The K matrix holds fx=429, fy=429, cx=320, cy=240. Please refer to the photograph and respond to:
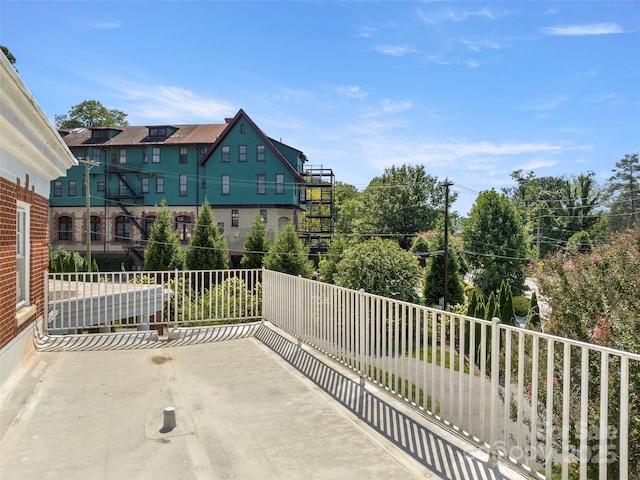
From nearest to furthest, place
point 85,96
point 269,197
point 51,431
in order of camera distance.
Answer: point 51,431 < point 269,197 < point 85,96

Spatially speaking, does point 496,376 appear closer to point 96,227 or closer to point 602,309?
point 602,309

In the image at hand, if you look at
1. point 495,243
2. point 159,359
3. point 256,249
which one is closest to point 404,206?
point 495,243

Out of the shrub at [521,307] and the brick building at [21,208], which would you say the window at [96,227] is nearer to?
the brick building at [21,208]

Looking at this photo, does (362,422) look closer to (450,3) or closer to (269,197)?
(450,3)

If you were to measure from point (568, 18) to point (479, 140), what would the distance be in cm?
3299

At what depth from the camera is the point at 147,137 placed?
3469 cm

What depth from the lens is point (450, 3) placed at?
816 cm

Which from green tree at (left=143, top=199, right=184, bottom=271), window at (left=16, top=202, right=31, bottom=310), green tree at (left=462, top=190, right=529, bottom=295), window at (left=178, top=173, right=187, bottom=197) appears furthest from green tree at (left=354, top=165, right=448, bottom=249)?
window at (left=16, top=202, right=31, bottom=310)

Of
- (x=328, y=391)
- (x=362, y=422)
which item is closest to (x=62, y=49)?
(x=328, y=391)

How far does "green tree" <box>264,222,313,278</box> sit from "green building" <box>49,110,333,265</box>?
9.25 meters

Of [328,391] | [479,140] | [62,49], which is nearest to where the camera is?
[328,391]

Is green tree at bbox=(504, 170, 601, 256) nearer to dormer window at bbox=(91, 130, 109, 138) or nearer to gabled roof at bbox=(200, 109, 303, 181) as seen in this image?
gabled roof at bbox=(200, 109, 303, 181)

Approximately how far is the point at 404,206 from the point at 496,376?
42621mm

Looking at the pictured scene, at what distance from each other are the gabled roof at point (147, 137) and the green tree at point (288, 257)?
557 inches
